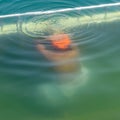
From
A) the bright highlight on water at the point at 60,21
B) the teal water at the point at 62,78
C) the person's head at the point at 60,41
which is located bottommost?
the teal water at the point at 62,78

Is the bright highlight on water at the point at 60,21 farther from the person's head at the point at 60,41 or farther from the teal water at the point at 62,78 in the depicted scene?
the person's head at the point at 60,41

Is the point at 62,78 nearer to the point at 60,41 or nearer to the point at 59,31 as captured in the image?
the point at 60,41

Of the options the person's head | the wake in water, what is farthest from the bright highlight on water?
the person's head

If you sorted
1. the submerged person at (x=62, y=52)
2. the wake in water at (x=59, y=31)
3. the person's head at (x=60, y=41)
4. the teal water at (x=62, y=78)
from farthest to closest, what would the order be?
1. the person's head at (x=60, y=41)
2. the submerged person at (x=62, y=52)
3. the wake in water at (x=59, y=31)
4. the teal water at (x=62, y=78)

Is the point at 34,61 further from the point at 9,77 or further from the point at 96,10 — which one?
the point at 96,10

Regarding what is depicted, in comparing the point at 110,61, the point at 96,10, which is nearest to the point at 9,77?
the point at 110,61

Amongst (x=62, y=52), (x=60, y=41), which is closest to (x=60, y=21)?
(x=60, y=41)

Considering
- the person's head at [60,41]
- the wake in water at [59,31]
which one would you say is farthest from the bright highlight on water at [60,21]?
the person's head at [60,41]

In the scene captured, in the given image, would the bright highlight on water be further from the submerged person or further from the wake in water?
the submerged person
